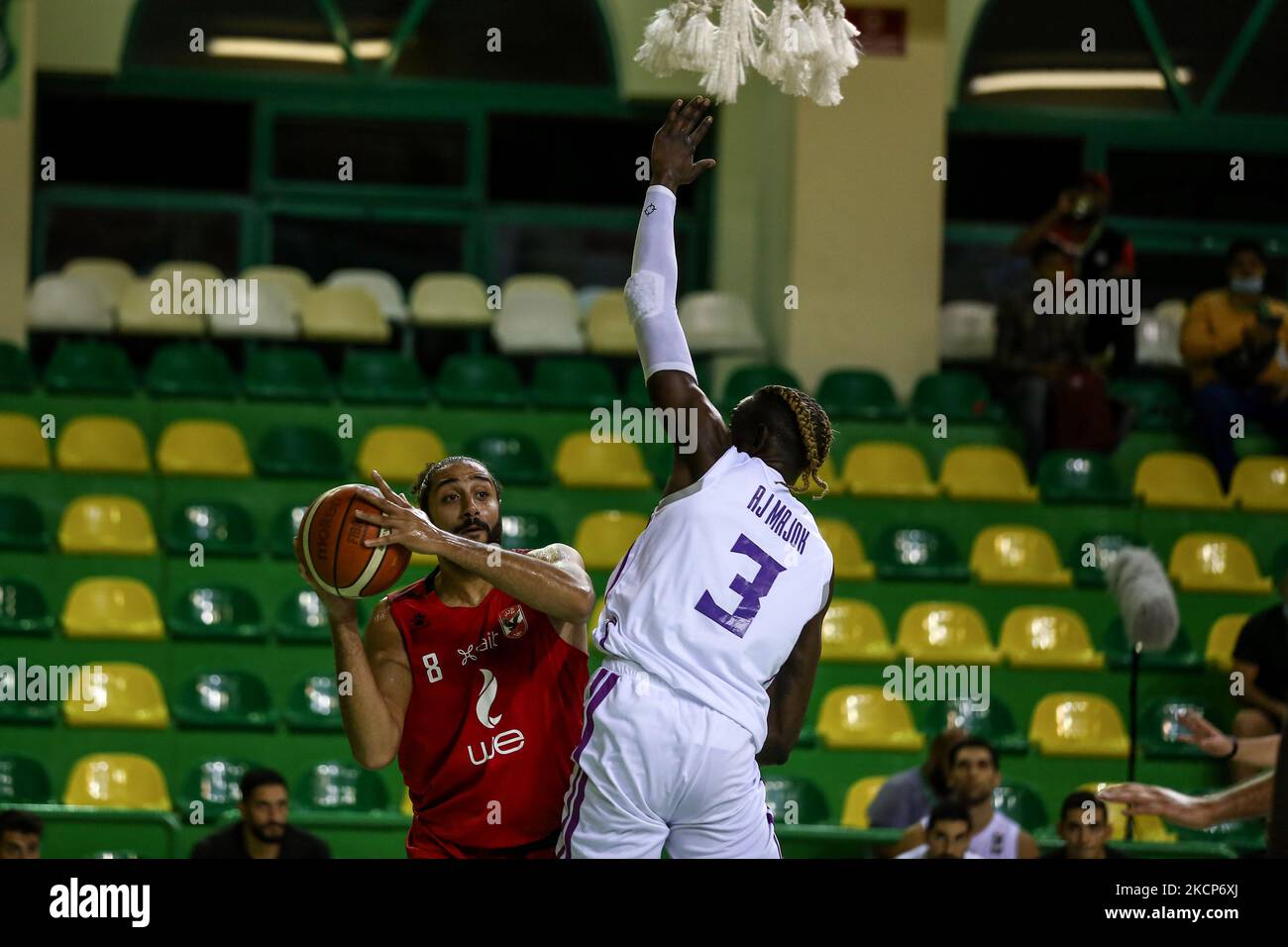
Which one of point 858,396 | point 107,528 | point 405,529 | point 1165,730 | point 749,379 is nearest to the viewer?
point 405,529

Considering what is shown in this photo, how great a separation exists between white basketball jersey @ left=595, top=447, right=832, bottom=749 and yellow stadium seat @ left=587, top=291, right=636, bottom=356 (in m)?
7.14

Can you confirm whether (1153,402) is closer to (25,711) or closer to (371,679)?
(25,711)

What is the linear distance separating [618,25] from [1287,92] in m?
4.63

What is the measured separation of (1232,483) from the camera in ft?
34.2

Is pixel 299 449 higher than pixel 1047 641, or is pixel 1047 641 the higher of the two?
pixel 299 449

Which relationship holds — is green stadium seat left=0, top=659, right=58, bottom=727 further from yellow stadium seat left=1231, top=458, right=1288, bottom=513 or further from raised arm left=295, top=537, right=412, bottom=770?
yellow stadium seat left=1231, top=458, right=1288, bottom=513

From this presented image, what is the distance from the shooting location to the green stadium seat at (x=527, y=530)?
30.9ft

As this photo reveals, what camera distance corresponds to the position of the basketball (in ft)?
13.8

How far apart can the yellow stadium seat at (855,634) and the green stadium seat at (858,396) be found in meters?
1.79

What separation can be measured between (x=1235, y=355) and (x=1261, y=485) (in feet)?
2.43

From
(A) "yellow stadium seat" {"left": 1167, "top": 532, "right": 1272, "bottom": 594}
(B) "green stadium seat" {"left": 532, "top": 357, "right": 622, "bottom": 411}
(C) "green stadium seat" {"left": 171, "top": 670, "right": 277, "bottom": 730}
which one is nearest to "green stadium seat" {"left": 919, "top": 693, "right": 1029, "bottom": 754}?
(A) "yellow stadium seat" {"left": 1167, "top": 532, "right": 1272, "bottom": 594}

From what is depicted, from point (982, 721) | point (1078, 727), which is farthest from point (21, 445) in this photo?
point (1078, 727)

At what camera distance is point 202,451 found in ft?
33.1
